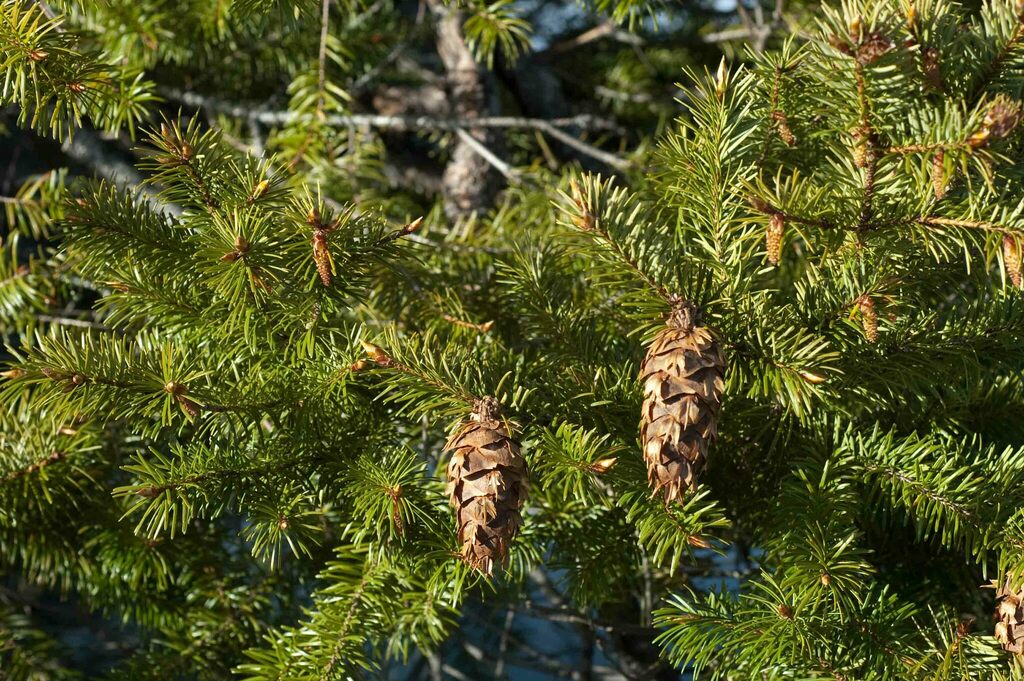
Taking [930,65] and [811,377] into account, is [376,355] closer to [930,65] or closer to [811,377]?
[811,377]

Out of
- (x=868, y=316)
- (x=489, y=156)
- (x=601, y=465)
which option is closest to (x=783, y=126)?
(x=868, y=316)

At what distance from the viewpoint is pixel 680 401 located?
1.75 ft

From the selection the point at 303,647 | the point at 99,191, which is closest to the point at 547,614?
the point at 303,647

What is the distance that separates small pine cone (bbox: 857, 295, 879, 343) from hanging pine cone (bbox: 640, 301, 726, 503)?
0.09 meters

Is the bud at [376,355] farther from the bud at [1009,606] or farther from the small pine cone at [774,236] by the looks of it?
the bud at [1009,606]

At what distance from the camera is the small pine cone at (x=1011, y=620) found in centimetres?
56

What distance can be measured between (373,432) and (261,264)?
6.2 inches

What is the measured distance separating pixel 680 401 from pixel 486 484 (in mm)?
→ 128

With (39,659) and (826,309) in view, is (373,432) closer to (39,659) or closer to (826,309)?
(826,309)

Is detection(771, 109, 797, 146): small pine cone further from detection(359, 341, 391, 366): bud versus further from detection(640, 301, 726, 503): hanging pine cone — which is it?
detection(359, 341, 391, 366): bud

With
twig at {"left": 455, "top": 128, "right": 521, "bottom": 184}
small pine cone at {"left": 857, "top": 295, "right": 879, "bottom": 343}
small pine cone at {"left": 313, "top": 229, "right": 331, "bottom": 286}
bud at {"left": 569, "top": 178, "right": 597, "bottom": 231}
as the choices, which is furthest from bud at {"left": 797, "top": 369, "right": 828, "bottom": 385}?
twig at {"left": 455, "top": 128, "right": 521, "bottom": 184}

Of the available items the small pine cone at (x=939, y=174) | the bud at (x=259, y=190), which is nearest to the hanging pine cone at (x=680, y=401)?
the small pine cone at (x=939, y=174)

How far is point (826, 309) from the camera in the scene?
605mm

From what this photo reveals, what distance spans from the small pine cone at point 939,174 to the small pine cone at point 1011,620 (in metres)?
0.25
